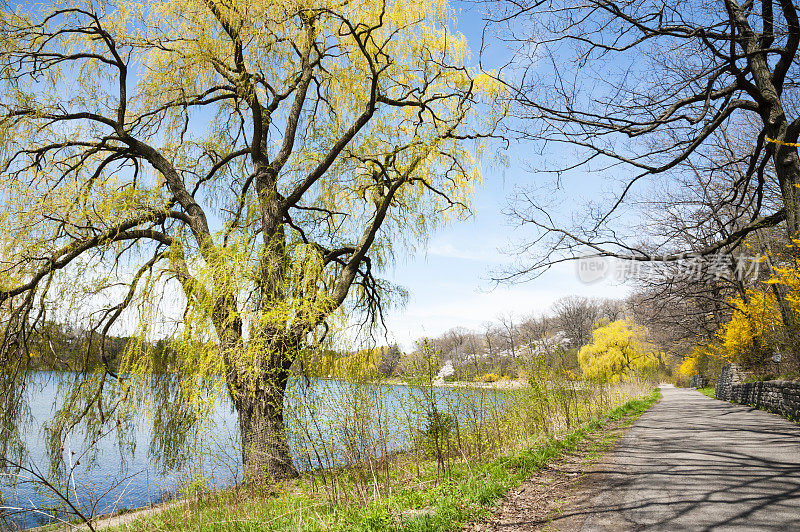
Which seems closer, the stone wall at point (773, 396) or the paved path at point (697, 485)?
the paved path at point (697, 485)

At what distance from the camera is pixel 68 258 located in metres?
6.91

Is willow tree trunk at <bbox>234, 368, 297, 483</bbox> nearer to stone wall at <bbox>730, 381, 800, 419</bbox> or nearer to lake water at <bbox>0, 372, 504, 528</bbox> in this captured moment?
lake water at <bbox>0, 372, 504, 528</bbox>

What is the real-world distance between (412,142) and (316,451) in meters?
6.06

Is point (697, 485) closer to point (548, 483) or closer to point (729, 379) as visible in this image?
point (548, 483)

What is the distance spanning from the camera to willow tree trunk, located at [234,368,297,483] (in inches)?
233

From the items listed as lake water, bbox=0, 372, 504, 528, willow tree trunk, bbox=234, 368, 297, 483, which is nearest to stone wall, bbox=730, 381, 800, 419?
lake water, bbox=0, 372, 504, 528

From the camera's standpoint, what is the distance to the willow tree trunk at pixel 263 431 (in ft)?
19.4

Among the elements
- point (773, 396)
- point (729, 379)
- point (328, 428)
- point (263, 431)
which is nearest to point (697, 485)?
point (328, 428)

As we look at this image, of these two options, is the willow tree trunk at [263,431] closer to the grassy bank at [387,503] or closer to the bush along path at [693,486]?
the grassy bank at [387,503]

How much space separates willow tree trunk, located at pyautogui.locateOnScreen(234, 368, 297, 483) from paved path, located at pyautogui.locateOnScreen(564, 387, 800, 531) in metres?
3.84

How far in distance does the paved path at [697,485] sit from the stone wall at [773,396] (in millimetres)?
2091

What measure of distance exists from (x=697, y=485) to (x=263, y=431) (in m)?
5.24

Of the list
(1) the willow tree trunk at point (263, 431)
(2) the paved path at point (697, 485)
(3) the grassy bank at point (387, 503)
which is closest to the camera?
(2) the paved path at point (697, 485)

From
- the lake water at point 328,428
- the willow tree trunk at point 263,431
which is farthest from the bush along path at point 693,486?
the willow tree trunk at point 263,431
